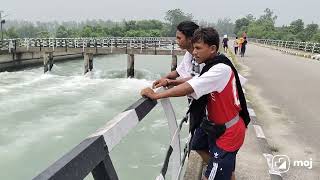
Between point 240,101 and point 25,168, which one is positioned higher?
point 240,101

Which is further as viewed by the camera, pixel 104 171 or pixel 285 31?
pixel 285 31

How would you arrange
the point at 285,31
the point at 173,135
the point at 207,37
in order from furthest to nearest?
the point at 285,31
the point at 173,135
the point at 207,37

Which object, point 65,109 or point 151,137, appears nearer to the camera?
point 151,137

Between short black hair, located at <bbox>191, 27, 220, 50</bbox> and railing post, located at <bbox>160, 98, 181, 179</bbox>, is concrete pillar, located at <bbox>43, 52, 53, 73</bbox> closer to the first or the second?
railing post, located at <bbox>160, 98, 181, 179</bbox>

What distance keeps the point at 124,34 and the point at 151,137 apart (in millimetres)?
63291

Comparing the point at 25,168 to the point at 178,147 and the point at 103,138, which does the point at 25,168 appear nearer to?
the point at 178,147

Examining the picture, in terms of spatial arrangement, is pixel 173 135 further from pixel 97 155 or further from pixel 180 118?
pixel 180 118

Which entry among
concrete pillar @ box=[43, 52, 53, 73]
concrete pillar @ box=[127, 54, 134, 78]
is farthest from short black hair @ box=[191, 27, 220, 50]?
concrete pillar @ box=[43, 52, 53, 73]

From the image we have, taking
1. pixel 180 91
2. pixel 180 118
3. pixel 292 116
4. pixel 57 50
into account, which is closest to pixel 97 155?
pixel 180 91

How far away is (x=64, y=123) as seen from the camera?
16.1 meters

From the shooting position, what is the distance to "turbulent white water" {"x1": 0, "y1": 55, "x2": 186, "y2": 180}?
1136cm

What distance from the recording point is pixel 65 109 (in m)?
19.2

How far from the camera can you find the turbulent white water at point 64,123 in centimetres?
1136

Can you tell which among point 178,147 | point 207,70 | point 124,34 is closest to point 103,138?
point 207,70
